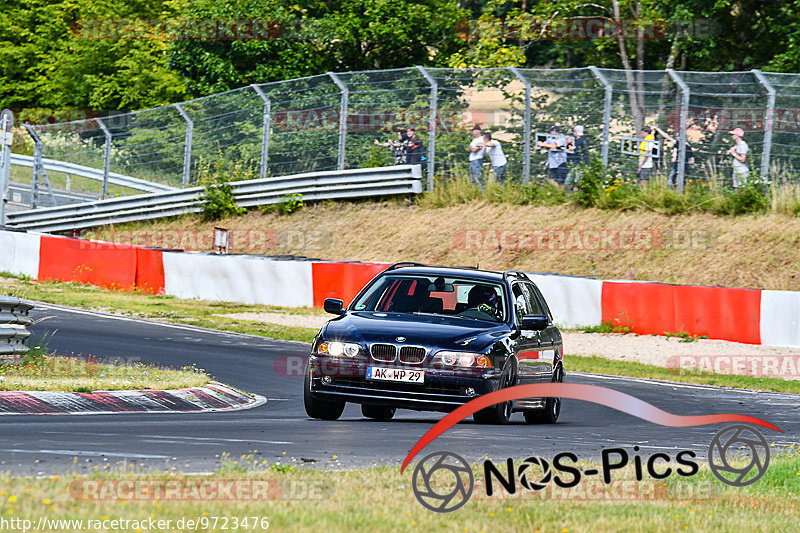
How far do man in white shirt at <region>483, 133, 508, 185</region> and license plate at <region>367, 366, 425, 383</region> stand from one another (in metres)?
19.8

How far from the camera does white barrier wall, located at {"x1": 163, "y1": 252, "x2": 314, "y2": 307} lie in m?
25.4

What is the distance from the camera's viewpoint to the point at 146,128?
3428 centimetres

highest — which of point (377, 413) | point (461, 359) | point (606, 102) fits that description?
point (606, 102)

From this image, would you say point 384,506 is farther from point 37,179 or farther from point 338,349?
point 37,179

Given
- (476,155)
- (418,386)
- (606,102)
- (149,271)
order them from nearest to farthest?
(418,386) < (149,271) < (606,102) < (476,155)

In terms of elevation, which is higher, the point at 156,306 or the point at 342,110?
the point at 342,110

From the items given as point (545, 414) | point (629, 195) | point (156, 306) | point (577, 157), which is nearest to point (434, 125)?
point (577, 157)

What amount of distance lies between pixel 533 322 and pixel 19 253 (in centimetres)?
2082

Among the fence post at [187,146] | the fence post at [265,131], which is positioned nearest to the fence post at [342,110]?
the fence post at [265,131]

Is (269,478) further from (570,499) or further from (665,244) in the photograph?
(665,244)

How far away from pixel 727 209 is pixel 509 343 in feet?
56.3

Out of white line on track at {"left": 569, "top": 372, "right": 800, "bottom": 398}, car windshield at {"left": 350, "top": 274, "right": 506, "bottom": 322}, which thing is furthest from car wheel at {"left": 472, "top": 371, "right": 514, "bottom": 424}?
white line on track at {"left": 569, "top": 372, "right": 800, "bottom": 398}

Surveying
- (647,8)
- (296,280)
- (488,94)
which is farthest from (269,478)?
(647,8)

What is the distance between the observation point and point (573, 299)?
22.6m
